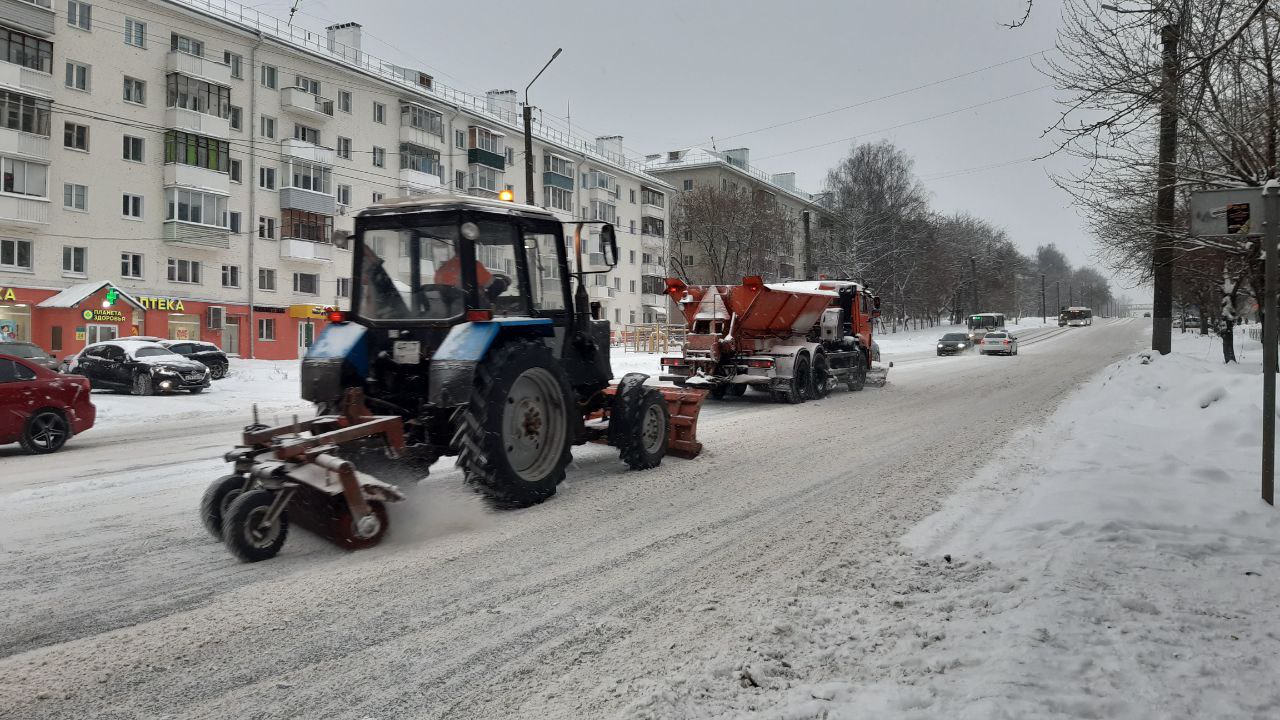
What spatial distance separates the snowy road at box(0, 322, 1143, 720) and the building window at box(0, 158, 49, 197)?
2561 cm

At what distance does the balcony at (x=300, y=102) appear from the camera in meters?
35.2

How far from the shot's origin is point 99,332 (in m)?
30.0

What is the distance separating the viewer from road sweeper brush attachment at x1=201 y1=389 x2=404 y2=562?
4.74 meters

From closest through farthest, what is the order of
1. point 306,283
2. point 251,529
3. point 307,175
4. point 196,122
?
point 251,529 → point 196,122 → point 307,175 → point 306,283

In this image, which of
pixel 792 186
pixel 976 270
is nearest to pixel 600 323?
pixel 976 270

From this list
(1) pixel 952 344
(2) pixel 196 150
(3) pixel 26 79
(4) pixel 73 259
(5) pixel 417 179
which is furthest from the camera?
(5) pixel 417 179

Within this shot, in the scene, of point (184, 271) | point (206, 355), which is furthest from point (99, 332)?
point (206, 355)

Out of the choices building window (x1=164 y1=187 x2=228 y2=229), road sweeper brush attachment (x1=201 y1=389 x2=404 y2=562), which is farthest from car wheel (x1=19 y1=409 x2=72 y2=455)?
building window (x1=164 y1=187 x2=228 y2=229)

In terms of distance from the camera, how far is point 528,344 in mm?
6211

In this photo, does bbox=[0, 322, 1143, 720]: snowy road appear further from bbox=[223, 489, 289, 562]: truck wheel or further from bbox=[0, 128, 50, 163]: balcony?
bbox=[0, 128, 50, 163]: balcony

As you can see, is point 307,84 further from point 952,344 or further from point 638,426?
point 638,426

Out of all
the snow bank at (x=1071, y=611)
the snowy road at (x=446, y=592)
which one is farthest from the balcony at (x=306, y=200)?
the snow bank at (x=1071, y=611)

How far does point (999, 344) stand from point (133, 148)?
37.9 metres

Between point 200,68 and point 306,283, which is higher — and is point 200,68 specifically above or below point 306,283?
above
